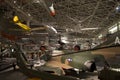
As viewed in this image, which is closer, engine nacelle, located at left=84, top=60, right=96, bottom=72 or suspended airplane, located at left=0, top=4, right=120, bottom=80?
suspended airplane, located at left=0, top=4, right=120, bottom=80

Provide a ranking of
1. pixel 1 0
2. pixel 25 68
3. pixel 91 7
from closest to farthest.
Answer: pixel 25 68 < pixel 1 0 < pixel 91 7

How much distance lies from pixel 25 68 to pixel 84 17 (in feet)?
32.6

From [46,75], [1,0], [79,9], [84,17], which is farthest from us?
[84,17]

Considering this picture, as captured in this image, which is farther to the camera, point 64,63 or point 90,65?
point 64,63

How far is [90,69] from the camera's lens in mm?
5660

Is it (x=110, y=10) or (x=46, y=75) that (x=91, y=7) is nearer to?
(x=110, y=10)

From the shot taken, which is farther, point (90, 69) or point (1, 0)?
point (1, 0)

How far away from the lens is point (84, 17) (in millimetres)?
14164

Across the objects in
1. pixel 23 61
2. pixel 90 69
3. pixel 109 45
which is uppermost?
pixel 109 45

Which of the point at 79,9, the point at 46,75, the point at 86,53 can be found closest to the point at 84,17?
the point at 79,9

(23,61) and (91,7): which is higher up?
(91,7)

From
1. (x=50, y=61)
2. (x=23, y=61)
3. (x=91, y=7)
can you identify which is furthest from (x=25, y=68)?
(x=91, y=7)

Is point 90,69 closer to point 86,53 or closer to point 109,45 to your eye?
point 86,53

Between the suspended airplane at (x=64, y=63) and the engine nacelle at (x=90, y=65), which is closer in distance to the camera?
the suspended airplane at (x=64, y=63)
